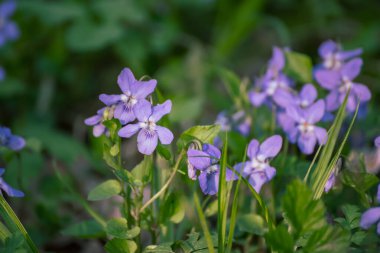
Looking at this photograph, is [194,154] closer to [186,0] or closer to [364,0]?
[186,0]

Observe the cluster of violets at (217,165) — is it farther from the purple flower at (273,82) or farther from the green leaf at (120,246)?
the purple flower at (273,82)

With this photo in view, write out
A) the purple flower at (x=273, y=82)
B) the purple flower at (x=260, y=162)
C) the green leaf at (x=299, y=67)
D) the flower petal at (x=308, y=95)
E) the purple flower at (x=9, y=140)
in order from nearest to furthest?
the purple flower at (x=260, y=162), the purple flower at (x=9, y=140), the flower petal at (x=308, y=95), the purple flower at (x=273, y=82), the green leaf at (x=299, y=67)

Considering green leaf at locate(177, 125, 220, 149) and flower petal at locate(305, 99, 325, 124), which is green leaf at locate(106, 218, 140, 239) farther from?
flower petal at locate(305, 99, 325, 124)

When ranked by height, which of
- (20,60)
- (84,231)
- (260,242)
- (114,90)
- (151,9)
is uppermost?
(151,9)

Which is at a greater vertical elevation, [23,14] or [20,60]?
[23,14]

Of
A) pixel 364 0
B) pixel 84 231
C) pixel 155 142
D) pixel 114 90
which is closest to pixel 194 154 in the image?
pixel 155 142

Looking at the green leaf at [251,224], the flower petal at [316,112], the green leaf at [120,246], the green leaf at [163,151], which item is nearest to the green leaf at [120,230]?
the green leaf at [120,246]

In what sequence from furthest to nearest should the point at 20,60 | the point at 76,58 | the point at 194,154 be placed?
1. the point at 76,58
2. the point at 20,60
3. the point at 194,154

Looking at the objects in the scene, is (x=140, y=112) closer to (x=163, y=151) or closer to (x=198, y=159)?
(x=163, y=151)
